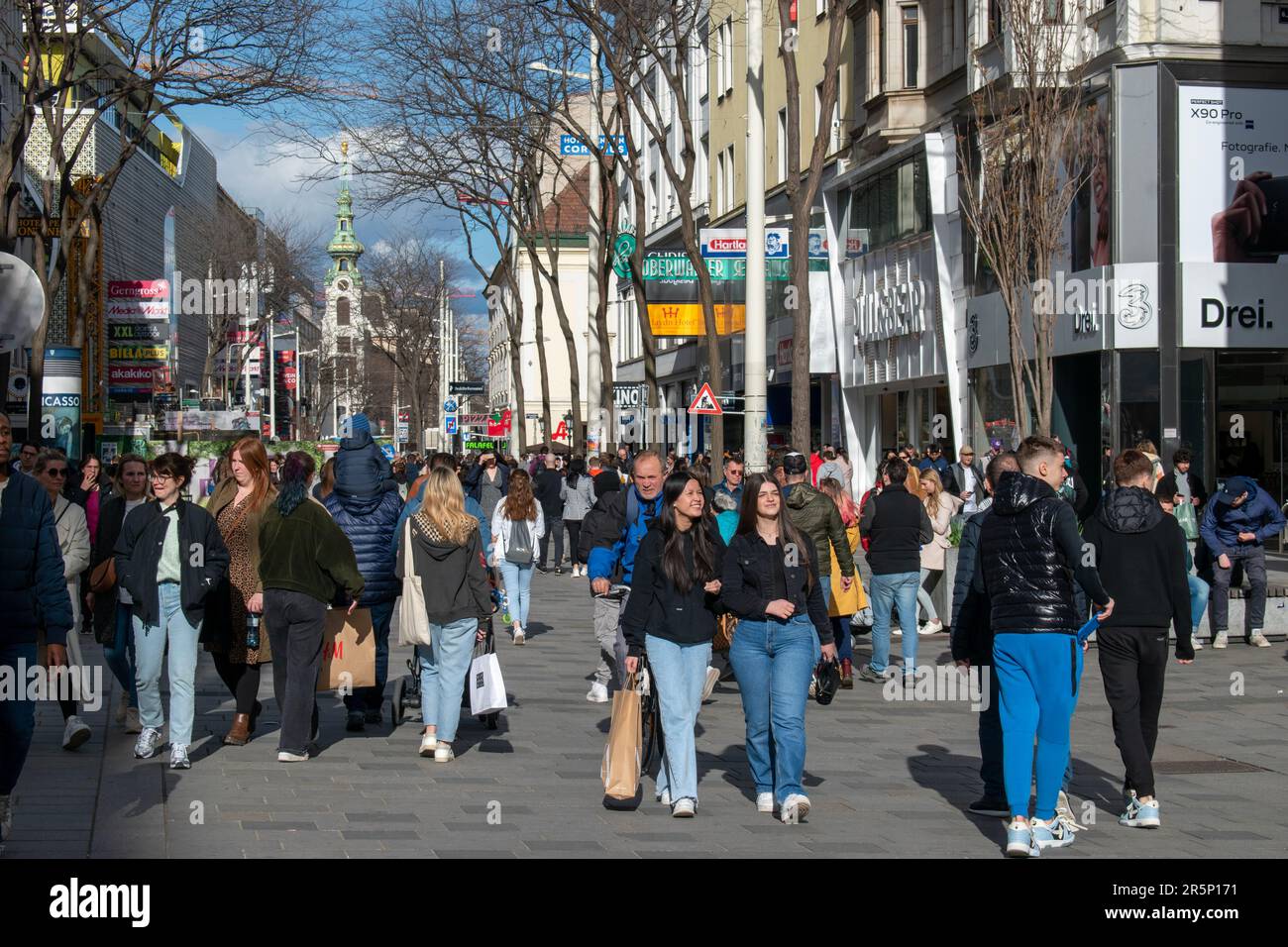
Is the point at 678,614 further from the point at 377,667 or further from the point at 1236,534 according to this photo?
the point at 1236,534

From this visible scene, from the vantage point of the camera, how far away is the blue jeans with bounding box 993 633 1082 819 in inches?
311

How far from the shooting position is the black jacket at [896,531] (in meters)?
14.5

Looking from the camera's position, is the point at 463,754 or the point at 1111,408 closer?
the point at 463,754

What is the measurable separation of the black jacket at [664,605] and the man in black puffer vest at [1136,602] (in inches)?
78.6

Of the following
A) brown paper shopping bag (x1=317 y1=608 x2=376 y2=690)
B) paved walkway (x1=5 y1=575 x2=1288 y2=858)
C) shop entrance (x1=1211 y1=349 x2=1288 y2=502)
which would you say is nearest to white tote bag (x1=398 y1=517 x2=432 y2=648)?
brown paper shopping bag (x1=317 y1=608 x2=376 y2=690)

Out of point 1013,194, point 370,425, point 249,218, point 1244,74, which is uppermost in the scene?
point 249,218

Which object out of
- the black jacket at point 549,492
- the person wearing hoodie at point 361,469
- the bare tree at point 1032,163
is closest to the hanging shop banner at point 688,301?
the black jacket at point 549,492

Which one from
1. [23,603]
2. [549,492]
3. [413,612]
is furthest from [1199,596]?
[549,492]

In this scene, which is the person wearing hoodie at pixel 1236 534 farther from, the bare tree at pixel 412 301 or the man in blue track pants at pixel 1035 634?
the bare tree at pixel 412 301

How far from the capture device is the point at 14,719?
752 centimetres

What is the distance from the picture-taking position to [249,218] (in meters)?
85.8
